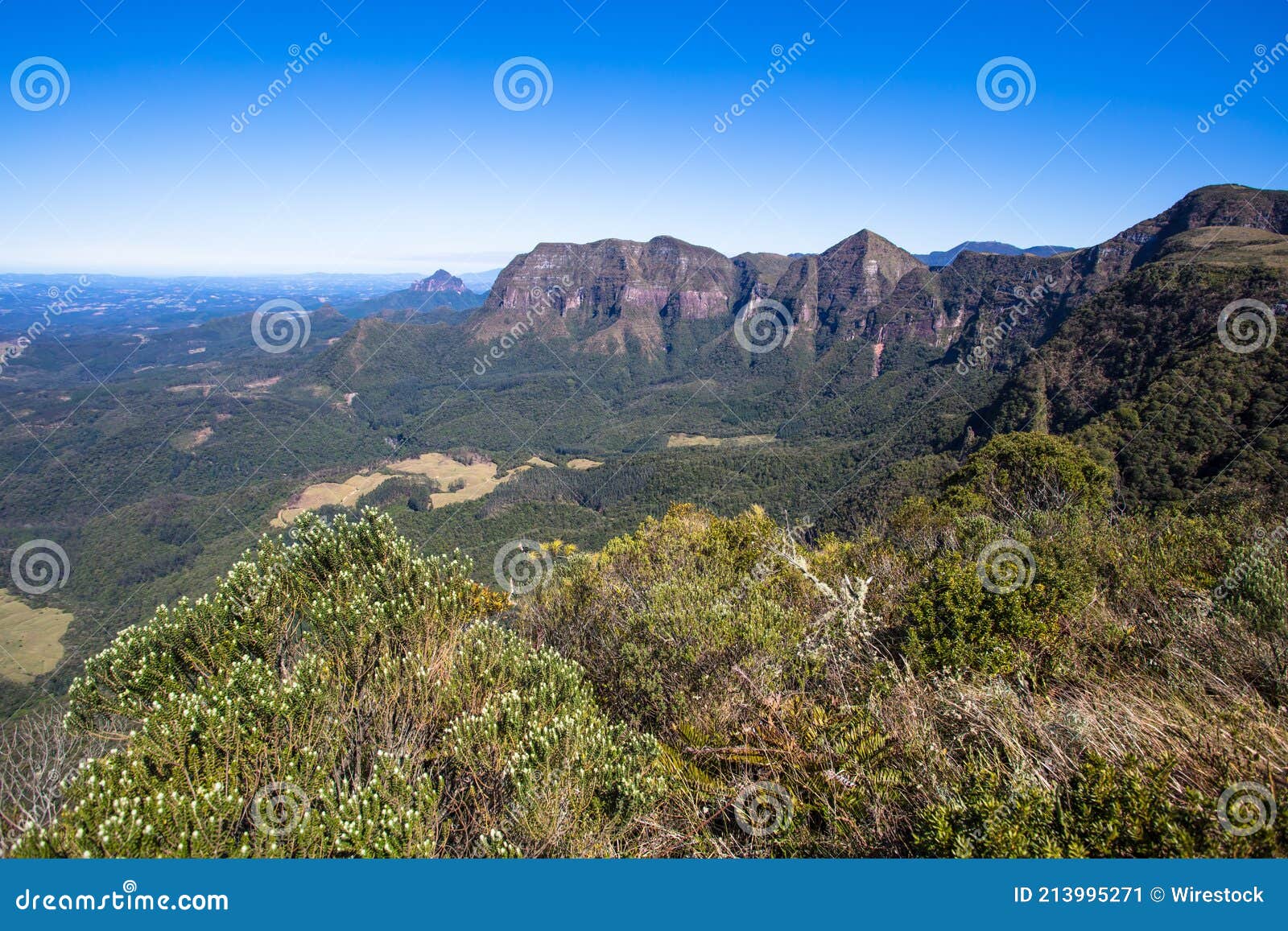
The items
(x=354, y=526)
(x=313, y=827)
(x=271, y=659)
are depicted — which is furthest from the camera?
(x=354, y=526)

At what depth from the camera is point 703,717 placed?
9734mm

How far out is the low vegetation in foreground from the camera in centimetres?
585

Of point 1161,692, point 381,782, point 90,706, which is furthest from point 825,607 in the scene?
point 90,706

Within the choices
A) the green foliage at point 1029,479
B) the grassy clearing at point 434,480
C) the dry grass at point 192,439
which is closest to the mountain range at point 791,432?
the dry grass at point 192,439

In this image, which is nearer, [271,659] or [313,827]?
[313,827]

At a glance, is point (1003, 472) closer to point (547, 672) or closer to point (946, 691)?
point (946, 691)

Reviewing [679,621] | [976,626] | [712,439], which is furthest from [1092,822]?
[712,439]

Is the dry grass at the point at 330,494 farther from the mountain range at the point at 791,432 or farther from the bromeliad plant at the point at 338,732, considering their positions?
the bromeliad plant at the point at 338,732

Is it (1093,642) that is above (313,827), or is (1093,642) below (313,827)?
above

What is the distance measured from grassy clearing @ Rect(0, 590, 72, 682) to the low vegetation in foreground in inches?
3370

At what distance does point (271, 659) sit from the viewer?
1105 cm

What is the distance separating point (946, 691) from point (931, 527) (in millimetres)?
15249

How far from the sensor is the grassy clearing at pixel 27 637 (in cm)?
6894

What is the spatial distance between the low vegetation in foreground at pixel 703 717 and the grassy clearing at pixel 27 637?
8560 cm
